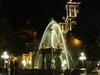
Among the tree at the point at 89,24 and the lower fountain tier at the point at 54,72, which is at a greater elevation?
the tree at the point at 89,24

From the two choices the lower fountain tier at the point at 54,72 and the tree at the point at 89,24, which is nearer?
the lower fountain tier at the point at 54,72

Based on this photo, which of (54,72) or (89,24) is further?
(89,24)

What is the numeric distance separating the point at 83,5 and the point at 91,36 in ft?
17.1

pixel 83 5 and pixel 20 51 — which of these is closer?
pixel 83 5

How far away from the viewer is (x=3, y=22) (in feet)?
117

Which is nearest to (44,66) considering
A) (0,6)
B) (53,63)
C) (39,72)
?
(53,63)

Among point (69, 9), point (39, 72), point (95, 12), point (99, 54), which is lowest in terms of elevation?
point (39, 72)

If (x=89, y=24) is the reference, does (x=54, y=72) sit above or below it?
below

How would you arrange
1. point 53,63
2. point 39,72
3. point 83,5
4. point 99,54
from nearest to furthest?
1. point 39,72
2. point 53,63
3. point 83,5
4. point 99,54

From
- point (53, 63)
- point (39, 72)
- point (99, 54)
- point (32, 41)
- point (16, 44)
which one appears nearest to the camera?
point (39, 72)

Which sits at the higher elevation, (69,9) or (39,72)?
(69,9)

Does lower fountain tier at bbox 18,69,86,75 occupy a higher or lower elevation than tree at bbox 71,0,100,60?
lower

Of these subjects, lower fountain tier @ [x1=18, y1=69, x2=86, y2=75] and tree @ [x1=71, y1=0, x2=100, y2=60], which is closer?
lower fountain tier @ [x1=18, y1=69, x2=86, y2=75]

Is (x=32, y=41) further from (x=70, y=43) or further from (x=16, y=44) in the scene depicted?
(x=16, y=44)
